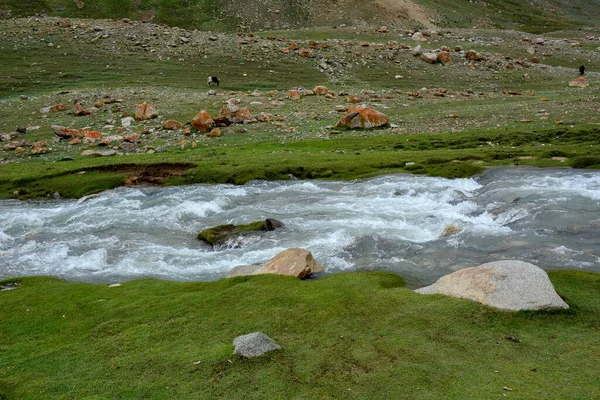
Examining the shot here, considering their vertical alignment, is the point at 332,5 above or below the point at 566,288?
above

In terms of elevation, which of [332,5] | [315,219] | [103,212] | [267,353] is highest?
[332,5]

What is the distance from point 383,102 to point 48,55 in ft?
191

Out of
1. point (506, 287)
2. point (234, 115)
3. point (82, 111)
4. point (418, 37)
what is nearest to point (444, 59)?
point (418, 37)

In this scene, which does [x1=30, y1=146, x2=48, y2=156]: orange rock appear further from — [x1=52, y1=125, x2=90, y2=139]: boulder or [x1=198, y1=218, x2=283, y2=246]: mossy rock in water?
[x1=198, y1=218, x2=283, y2=246]: mossy rock in water

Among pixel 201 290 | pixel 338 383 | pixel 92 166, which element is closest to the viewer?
pixel 338 383

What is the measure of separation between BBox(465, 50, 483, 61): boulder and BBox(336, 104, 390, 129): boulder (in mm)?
43767

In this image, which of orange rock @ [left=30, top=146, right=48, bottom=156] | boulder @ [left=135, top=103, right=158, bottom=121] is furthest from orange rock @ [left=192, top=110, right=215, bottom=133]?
orange rock @ [left=30, top=146, right=48, bottom=156]

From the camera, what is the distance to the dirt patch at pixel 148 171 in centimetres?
4066

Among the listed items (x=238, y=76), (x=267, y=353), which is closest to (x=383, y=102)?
(x=238, y=76)

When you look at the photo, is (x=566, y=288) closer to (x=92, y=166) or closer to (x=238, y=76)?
(x=92, y=166)

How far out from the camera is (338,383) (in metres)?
12.6

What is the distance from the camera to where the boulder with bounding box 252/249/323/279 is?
20.7 metres

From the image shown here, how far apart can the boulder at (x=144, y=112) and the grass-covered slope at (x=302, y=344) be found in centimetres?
4108

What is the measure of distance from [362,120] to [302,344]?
137 ft
